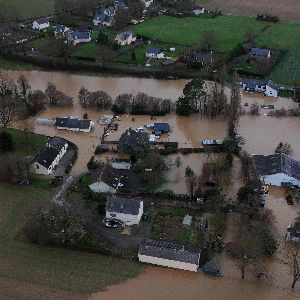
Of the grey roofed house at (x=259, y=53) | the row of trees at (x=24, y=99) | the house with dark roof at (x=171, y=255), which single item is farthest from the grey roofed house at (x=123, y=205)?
→ the grey roofed house at (x=259, y=53)

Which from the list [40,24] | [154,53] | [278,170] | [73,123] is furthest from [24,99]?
[278,170]

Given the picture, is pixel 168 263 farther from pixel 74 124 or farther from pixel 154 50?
pixel 154 50

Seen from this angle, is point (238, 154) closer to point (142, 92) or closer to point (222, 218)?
point (222, 218)

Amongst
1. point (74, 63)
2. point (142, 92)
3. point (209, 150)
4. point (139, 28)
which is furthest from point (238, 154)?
point (139, 28)

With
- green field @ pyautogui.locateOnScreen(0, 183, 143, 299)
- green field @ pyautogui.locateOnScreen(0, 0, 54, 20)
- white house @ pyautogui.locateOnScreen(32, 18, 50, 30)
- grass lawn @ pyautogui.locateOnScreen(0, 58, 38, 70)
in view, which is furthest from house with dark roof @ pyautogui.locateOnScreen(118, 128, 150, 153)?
green field @ pyautogui.locateOnScreen(0, 0, 54, 20)

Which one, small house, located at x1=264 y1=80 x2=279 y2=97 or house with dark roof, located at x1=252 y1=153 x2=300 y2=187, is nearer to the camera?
house with dark roof, located at x1=252 y1=153 x2=300 y2=187

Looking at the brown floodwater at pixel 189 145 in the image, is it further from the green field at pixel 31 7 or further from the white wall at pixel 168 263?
the green field at pixel 31 7

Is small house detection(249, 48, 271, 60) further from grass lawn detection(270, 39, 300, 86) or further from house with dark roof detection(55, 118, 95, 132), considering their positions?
house with dark roof detection(55, 118, 95, 132)
